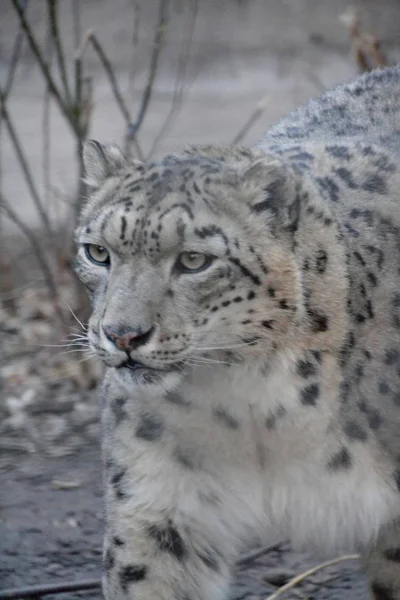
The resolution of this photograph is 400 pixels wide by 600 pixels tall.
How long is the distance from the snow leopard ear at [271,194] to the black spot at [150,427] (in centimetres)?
62

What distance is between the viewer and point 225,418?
313 cm

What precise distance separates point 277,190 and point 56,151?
302 inches

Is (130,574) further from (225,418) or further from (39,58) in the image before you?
(39,58)

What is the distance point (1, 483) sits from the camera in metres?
4.97

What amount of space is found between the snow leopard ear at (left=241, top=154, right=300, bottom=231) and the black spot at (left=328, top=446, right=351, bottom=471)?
62cm

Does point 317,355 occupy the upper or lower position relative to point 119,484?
upper

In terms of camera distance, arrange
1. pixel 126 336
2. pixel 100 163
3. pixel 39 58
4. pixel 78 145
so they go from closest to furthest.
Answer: pixel 126 336 → pixel 100 163 → pixel 39 58 → pixel 78 145

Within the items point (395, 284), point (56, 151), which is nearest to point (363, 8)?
point (56, 151)

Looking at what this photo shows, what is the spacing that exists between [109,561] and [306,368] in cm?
79

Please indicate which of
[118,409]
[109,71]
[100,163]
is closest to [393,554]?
[118,409]

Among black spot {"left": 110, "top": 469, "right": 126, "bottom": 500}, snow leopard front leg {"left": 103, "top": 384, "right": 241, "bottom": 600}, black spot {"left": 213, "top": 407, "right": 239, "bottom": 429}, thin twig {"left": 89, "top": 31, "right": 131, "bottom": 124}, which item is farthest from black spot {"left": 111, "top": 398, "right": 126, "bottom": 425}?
thin twig {"left": 89, "top": 31, "right": 131, "bottom": 124}

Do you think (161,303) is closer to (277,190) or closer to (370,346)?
(277,190)

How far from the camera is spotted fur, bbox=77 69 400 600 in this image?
2824 millimetres

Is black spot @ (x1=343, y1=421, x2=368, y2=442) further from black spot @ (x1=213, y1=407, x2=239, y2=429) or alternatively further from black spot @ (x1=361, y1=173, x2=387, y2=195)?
black spot @ (x1=361, y1=173, x2=387, y2=195)
